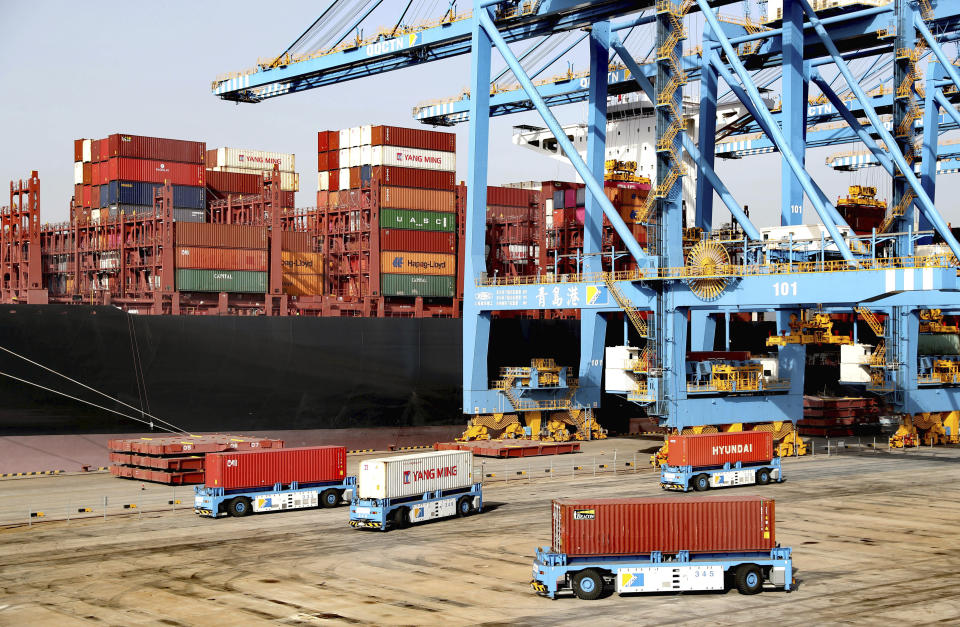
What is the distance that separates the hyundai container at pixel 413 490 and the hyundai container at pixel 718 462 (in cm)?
775

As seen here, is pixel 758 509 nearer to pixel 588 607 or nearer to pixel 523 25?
pixel 588 607

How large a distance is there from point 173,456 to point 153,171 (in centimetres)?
2098

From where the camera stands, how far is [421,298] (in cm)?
5641

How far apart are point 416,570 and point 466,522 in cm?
673

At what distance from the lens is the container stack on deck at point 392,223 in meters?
54.9

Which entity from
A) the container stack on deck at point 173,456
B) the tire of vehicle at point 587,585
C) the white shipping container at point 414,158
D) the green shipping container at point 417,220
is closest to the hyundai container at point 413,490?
the tire of vehicle at point 587,585

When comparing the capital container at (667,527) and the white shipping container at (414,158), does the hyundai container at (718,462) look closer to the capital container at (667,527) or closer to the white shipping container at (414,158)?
the capital container at (667,527)

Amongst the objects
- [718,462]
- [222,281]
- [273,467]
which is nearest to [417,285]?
[222,281]

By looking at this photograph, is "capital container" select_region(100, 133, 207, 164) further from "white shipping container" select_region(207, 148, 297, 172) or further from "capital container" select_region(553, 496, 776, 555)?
"capital container" select_region(553, 496, 776, 555)

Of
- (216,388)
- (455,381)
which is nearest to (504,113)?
(455,381)

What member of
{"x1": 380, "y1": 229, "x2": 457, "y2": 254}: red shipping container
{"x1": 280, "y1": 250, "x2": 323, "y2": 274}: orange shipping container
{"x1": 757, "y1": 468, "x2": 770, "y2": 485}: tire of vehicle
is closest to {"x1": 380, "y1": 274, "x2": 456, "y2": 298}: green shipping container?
{"x1": 380, "y1": 229, "x2": 457, "y2": 254}: red shipping container

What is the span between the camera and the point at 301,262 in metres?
56.0

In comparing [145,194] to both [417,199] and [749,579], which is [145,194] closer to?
[417,199]

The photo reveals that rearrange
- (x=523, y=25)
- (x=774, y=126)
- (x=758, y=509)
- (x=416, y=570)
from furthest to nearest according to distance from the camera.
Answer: (x=523, y=25) < (x=774, y=126) < (x=416, y=570) < (x=758, y=509)
